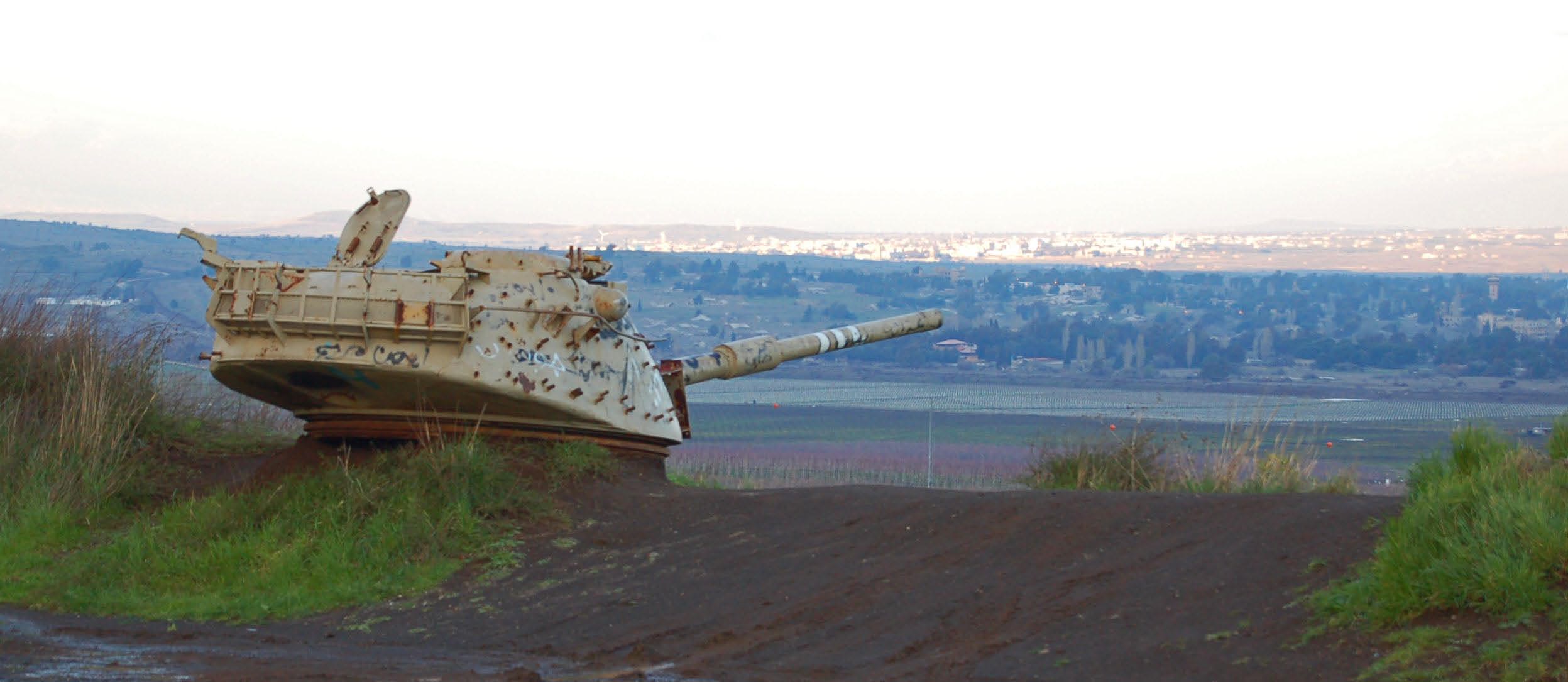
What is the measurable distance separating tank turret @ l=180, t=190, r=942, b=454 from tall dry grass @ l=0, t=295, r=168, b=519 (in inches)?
61.8

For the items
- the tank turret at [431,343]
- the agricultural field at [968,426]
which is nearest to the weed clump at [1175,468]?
the agricultural field at [968,426]

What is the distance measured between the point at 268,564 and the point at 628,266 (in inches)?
2289

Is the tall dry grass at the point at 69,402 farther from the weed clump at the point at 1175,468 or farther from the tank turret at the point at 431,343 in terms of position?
the weed clump at the point at 1175,468

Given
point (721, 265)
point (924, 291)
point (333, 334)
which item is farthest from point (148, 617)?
point (924, 291)

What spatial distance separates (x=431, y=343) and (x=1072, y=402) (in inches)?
1491

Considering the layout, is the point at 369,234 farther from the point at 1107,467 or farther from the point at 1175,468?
the point at 1175,468

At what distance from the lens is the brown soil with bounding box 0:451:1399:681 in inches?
302

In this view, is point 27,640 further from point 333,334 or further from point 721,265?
point 721,265

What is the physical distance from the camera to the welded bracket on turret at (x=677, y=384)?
14.2 m

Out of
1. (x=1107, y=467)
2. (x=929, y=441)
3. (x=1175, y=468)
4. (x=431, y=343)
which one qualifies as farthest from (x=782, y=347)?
(x=929, y=441)

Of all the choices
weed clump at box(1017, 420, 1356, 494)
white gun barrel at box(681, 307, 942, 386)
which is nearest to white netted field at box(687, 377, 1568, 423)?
white gun barrel at box(681, 307, 942, 386)

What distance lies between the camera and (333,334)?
11.2 meters

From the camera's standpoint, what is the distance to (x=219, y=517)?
36.4 feet

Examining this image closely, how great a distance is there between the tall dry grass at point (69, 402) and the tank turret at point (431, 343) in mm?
1569
